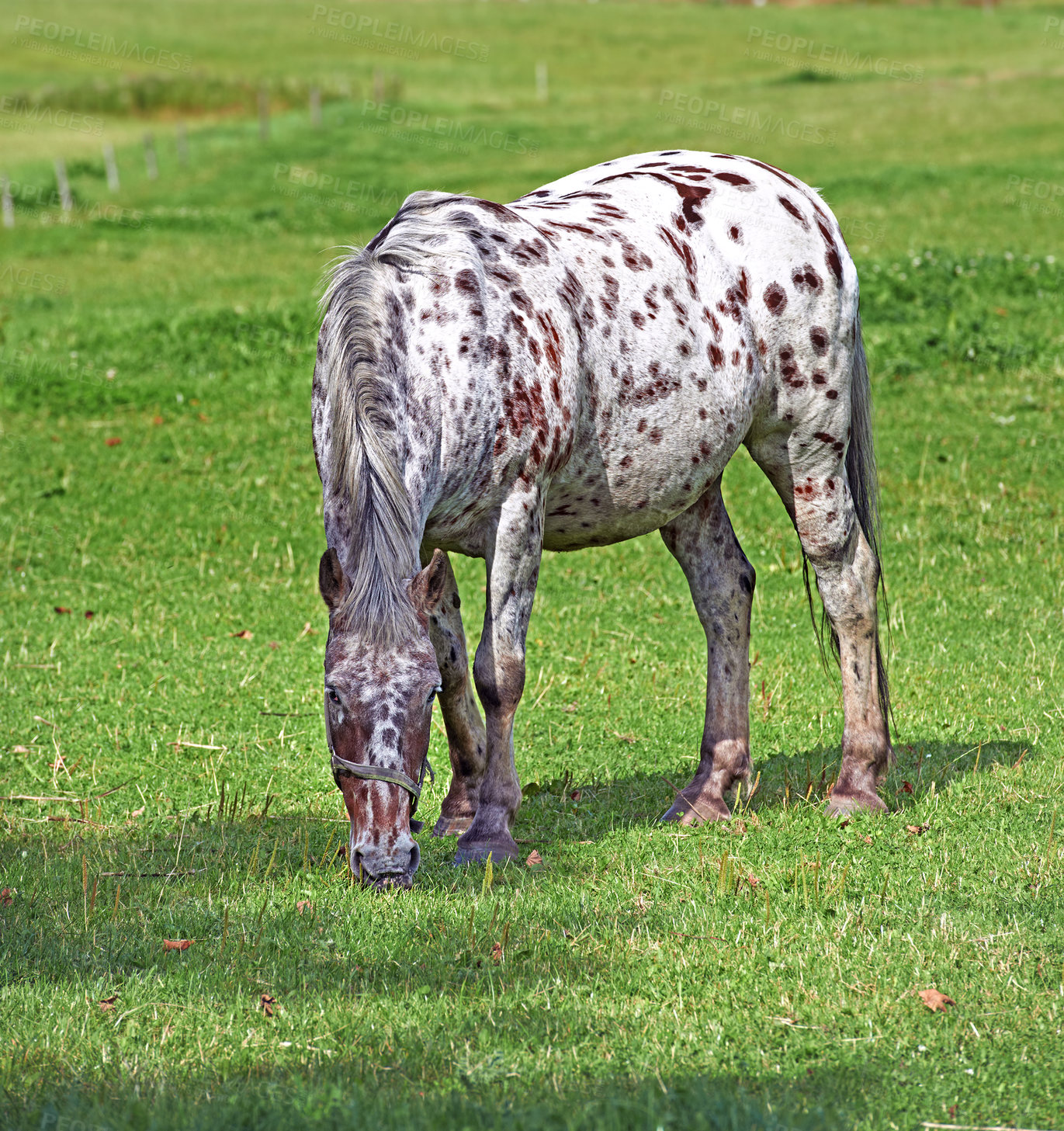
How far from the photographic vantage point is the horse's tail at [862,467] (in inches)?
280

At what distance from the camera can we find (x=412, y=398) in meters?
5.23

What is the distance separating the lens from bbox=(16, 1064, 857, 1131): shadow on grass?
356cm

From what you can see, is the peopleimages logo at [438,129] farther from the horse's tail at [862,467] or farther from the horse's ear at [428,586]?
the horse's ear at [428,586]

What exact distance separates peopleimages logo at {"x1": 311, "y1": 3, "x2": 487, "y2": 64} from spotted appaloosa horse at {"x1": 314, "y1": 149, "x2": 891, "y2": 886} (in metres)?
52.7

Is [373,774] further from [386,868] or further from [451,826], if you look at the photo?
[451,826]

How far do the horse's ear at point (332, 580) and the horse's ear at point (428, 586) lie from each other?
0.83 feet

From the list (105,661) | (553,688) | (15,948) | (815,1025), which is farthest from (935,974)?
(105,661)

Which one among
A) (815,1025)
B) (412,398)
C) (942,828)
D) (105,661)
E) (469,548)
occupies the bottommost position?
(105,661)

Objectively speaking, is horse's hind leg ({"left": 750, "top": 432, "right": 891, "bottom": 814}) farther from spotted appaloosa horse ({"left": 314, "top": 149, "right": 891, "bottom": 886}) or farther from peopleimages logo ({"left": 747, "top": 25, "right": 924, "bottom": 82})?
peopleimages logo ({"left": 747, "top": 25, "right": 924, "bottom": 82})

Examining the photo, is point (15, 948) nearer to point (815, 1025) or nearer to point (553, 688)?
point (815, 1025)

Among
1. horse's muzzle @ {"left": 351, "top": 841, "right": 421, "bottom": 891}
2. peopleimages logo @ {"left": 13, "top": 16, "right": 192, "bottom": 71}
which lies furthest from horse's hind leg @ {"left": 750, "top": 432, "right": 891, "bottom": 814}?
peopleimages logo @ {"left": 13, "top": 16, "right": 192, "bottom": 71}

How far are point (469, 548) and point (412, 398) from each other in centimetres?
80

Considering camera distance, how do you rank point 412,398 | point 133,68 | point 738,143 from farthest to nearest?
1. point 133,68
2. point 738,143
3. point 412,398

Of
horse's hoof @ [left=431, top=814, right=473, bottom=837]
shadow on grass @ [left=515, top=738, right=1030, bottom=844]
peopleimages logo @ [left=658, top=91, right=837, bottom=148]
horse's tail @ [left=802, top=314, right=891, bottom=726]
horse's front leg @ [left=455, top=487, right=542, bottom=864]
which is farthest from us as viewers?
peopleimages logo @ [left=658, top=91, right=837, bottom=148]
